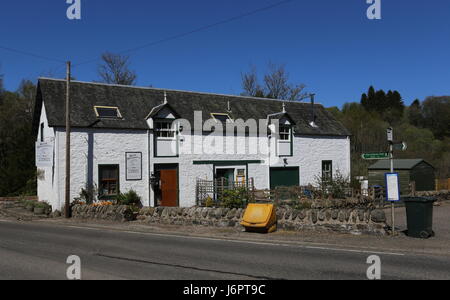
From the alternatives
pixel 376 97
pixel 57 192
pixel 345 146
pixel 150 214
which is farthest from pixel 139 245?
pixel 376 97

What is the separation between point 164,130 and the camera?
2544 centimetres

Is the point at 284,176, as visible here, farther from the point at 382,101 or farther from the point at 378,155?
the point at 382,101

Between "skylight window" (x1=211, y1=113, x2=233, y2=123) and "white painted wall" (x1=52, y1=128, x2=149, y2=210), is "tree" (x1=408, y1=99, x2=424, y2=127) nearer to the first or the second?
"skylight window" (x1=211, y1=113, x2=233, y2=123)

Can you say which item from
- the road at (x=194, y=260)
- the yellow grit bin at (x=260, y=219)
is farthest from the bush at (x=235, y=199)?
the road at (x=194, y=260)

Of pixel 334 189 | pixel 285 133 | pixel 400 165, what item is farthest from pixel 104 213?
pixel 400 165

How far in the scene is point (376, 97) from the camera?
94.7 meters

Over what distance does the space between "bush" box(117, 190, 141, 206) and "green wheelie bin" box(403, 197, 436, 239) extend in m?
13.9

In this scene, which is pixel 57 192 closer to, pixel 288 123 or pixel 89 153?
pixel 89 153

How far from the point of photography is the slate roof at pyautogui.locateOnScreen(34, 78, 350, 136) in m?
23.5

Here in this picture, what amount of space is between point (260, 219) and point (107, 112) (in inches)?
519

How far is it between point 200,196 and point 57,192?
7503 millimetres

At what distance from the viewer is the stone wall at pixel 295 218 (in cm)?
1372

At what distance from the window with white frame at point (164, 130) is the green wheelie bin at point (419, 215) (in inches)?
606

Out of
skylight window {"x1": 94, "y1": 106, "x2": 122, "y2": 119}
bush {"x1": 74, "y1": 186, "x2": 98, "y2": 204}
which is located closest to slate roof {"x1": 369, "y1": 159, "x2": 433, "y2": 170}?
skylight window {"x1": 94, "y1": 106, "x2": 122, "y2": 119}
